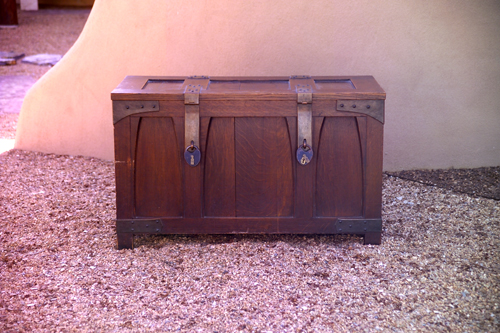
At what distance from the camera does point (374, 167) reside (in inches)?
127

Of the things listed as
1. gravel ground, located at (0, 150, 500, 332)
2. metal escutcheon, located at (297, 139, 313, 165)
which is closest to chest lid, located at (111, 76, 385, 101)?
metal escutcheon, located at (297, 139, 313, 165)

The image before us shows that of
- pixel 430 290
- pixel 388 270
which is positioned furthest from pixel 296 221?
pixel 430 290

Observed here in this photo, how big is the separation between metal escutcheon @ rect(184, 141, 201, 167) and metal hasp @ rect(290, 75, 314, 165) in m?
0.58

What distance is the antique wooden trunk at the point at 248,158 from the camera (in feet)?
10.4

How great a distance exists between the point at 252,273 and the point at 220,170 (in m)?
0.64

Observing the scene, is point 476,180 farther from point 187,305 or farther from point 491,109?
point 187,305

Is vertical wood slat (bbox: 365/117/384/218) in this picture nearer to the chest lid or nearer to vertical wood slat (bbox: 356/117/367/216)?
vertical wood slat (bbox: 356/117/367/216)

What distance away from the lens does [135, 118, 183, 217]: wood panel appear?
10.5ft

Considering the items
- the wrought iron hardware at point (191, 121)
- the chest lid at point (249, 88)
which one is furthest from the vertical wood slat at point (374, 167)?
the wrought iron hardware at point (191, 121)

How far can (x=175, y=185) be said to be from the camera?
326 cm

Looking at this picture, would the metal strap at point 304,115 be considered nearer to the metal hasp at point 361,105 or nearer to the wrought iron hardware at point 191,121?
the metal hasp at point 361,105

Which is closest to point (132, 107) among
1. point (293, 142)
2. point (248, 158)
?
point (248, 158)

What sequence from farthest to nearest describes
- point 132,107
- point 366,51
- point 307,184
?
point 366,51 → point 307,184 → point 132,107

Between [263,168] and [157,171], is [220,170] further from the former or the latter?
[157,171]
